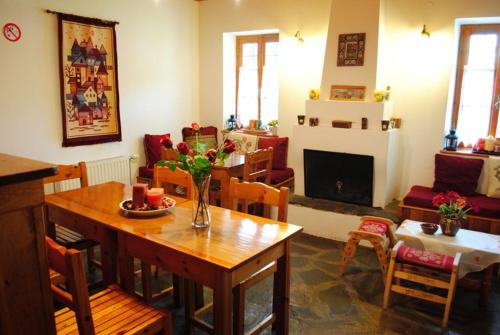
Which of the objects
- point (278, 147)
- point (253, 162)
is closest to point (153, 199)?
point (253, 162)

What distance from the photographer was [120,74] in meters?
4.77

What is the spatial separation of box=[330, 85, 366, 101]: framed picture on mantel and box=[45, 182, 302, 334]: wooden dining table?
2.53 metres

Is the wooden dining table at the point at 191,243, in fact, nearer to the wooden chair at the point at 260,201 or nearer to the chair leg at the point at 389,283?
the wooden chair at the point at 260,201

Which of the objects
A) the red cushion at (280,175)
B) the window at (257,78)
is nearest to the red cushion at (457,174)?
the red cushion at (280,175)

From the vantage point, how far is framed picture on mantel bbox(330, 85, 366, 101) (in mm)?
4332

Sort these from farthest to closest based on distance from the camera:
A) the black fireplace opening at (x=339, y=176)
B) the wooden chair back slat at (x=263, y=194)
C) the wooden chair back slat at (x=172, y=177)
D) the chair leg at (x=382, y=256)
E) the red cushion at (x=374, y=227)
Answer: the black fireplace opening at (x=339, y=176)
the red cushion at (x=374, y=227)
the chair leg at (x=382, y=256)
the wooden chair back slat at (x=172, y=177)
the wooden chair back slat at (x=263, y=194)

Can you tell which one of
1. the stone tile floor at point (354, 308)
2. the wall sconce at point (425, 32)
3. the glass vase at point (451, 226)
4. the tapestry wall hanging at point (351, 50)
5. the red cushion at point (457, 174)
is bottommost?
the stone tile floor at point (354, 308)

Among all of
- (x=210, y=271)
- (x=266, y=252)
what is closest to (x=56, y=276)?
(x=210, y=271)

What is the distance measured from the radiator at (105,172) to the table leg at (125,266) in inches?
90.4

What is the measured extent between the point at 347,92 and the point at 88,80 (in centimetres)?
286

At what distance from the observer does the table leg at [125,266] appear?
2115mm

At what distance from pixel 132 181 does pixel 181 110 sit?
4.29 ft

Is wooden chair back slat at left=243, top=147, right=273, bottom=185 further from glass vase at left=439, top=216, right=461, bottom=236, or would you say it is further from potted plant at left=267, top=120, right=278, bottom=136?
glass vase at left=439, top=216, right=461, bottom=236

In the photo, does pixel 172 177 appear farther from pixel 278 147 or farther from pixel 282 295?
pixel 278 147
